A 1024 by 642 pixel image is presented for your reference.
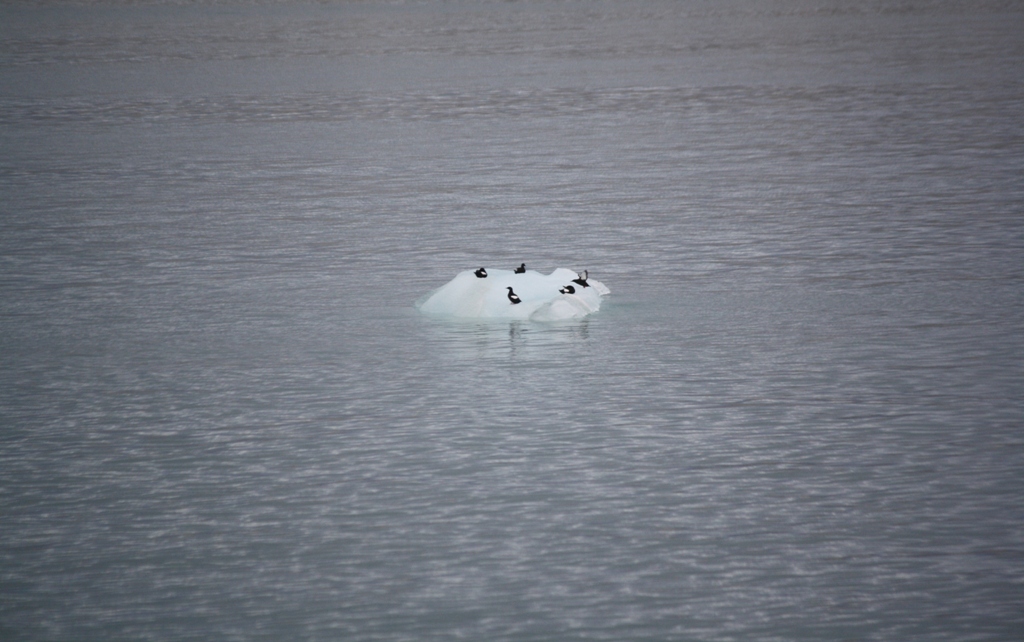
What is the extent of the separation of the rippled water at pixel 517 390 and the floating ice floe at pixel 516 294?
1.12 ft

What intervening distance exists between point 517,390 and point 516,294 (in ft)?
11.0

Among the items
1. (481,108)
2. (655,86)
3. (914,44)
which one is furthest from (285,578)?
(914,44)

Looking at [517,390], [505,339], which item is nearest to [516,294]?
[505,339]

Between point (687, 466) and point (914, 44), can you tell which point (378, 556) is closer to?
point (687, 466)

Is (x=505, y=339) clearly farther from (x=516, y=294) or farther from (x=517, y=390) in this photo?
(x=517, y=390)

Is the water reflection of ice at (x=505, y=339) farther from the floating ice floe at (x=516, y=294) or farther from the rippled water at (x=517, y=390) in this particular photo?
the floating ice floe at (x=516, y=294)

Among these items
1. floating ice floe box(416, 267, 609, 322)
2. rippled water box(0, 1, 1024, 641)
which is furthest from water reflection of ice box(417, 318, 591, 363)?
floating ice floe box(416, 267, 609, 322)

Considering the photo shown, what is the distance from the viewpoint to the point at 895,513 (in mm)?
12367

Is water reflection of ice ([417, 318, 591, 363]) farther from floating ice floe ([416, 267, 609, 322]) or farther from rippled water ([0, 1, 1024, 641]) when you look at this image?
floating ice floe ([416, 267, 609, 322])

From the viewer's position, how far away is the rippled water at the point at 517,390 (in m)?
11.1

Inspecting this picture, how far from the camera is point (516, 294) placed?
19.0 m

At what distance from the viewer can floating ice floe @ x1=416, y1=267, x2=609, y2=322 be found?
61.8 feet

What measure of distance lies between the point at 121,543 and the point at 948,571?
6.09 metres

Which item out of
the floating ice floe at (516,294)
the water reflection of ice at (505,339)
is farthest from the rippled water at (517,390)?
the floating ice floe at (516,294)
